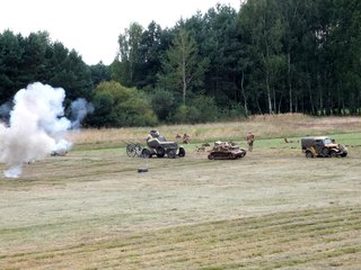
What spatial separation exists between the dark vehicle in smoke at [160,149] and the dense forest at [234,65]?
88.6 feet

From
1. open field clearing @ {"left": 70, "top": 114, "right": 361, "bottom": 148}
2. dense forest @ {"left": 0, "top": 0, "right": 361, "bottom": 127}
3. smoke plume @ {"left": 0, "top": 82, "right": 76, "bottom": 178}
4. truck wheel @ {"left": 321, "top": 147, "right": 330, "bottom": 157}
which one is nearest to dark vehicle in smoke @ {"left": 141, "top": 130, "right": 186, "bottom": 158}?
truck wheel @ {"left": 321, "top": 147, "right": 330, "bottom": 157}

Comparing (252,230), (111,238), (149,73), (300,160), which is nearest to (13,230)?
(111,238)

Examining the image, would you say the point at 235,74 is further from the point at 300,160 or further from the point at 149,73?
the point at 300,160

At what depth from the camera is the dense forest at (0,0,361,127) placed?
81.6m

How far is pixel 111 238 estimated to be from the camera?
17562 millimetres

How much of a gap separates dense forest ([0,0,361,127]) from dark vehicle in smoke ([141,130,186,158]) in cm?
2699

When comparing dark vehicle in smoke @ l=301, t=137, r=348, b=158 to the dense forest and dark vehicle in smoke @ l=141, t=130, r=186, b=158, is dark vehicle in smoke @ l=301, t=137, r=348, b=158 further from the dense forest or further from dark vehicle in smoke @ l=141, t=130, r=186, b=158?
the dense forest

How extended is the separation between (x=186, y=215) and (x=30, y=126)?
17496mm

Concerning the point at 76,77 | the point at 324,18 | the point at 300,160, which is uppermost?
the point at 324,18

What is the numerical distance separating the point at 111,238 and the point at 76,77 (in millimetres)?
57771

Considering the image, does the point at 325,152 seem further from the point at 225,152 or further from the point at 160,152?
the point at 160,152

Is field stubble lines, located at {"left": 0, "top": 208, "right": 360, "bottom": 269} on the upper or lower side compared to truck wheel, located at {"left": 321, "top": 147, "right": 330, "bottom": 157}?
upper

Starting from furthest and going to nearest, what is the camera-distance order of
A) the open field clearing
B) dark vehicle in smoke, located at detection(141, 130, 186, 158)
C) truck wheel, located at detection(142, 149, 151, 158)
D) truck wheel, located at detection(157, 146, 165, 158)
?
the open field clearing
truck wheel, located at detection(142, 149, 151, 158)
truck wheel, located at detection(157, 146, 165, 158)
dark vehicle in smoke, located at detection(141, 130, 186, 158)

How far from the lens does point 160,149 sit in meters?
48.7
